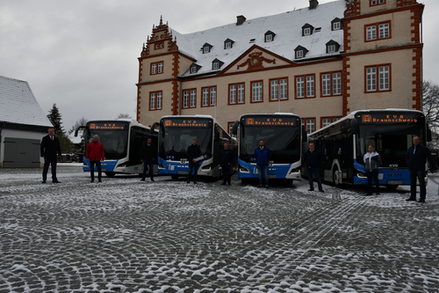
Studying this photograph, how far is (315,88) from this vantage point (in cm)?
3170

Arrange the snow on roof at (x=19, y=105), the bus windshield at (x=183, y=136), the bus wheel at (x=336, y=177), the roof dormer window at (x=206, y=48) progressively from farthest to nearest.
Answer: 1. the roof dormer window at (x=206, y=48)
2. the snow on roof at (x=19, y=105)
3. the bus windshield at (x=183, y=136)
4. the bus wheel at (x=336, y=177)

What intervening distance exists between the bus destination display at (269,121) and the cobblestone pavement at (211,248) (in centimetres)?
732

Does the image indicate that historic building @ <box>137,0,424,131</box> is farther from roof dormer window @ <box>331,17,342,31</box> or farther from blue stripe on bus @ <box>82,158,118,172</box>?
blue stripe on bus @ <box>82,158,118,172</box>

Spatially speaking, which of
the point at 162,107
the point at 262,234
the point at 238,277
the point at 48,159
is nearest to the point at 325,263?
the point at 238,277

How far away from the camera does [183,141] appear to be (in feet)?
54.5

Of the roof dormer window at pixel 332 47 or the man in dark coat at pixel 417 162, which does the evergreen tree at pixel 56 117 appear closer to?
the roof dormer window at pixel 332 47

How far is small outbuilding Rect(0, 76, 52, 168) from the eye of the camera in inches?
1158

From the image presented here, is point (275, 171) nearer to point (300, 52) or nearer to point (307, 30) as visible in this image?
point (300, 52)

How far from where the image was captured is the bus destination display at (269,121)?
1502 centimetres

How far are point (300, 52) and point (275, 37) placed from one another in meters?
5.30

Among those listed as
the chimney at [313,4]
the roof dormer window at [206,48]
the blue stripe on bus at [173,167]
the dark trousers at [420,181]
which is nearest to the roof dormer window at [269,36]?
the chimney at [313,4]

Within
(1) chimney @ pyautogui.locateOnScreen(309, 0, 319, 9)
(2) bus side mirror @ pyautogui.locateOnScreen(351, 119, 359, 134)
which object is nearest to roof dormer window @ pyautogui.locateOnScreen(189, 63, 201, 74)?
(1) chimney @ pyautogui.locateOnScreen(309, 0, 319, 9)

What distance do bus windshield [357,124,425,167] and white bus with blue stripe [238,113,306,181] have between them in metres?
2.54

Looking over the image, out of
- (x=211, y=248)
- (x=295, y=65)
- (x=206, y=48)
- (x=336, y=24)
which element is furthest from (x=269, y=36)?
(x=211, y=248)
